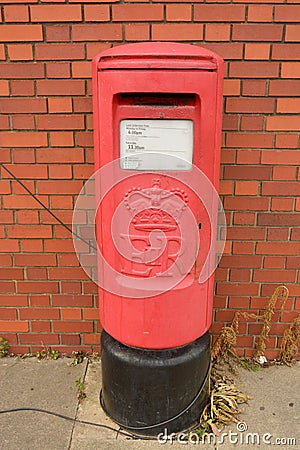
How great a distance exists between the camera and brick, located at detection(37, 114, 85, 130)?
2629 millimetres

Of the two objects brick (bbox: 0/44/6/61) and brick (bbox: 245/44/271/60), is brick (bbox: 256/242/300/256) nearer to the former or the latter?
brick (bbox: 245/44/271/60)

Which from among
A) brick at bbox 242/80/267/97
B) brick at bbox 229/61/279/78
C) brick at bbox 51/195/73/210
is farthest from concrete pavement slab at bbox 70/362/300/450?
brick at bbox 229/61/279/78

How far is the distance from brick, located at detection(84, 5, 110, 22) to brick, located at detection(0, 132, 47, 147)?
0.71m

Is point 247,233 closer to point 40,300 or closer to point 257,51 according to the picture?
point 257,51

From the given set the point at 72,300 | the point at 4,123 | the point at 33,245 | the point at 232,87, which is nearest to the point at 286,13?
the point at 232,87

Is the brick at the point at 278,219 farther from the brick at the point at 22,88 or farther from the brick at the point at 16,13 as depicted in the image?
the brick at the point at 16,13

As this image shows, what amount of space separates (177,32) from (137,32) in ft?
0.74

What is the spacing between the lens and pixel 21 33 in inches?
99.5

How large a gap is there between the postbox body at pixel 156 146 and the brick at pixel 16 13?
84cm

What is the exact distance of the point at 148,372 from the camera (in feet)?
7.32

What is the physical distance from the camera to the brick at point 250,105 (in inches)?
101

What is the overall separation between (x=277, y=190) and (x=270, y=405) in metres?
1.27

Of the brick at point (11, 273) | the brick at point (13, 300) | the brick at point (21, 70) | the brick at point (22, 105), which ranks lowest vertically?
the brick at point (13, 300)

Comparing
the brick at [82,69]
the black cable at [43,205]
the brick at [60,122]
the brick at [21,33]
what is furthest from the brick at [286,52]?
the black cable at [43,205]
